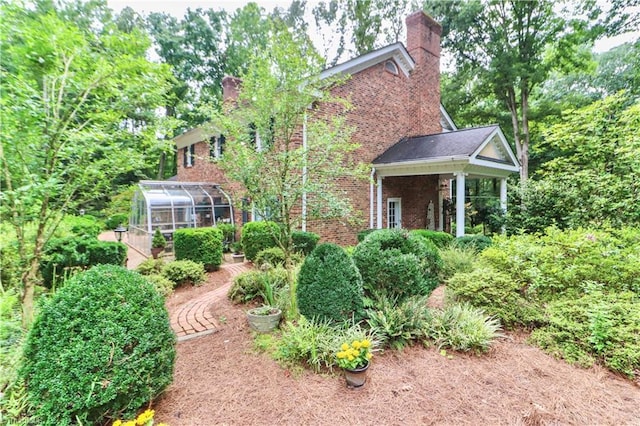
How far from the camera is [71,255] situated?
5.77 metres

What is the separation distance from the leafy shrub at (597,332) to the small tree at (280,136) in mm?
3441

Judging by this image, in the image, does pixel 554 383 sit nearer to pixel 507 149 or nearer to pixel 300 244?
pixel 300 244

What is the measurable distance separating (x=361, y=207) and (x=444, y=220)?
18.6 ft

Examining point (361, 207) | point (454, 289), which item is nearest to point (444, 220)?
point (361, 207)

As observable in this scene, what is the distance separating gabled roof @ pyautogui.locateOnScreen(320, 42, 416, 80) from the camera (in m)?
10.5

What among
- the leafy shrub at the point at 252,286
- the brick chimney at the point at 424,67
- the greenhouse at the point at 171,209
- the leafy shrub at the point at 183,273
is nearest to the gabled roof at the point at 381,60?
the brick chimney at the point at 424,67

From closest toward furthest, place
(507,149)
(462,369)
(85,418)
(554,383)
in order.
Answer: (85,418), (554,383), (462,369), (507,149)

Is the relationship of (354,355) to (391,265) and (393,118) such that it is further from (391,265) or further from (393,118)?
(393,118)

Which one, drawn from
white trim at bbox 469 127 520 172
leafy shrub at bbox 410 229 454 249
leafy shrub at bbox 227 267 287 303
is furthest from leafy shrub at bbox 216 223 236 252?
white trim at bbox 469 127 520 172

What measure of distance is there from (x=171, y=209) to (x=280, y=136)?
319 inches

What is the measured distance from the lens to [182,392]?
3020 mm

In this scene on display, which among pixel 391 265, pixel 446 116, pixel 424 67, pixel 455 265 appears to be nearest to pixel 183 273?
pixel 391 265

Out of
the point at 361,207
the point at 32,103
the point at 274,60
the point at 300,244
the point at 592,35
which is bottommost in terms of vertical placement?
the point at 300,244

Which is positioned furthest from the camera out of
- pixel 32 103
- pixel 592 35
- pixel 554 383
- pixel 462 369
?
pixel 592 35
